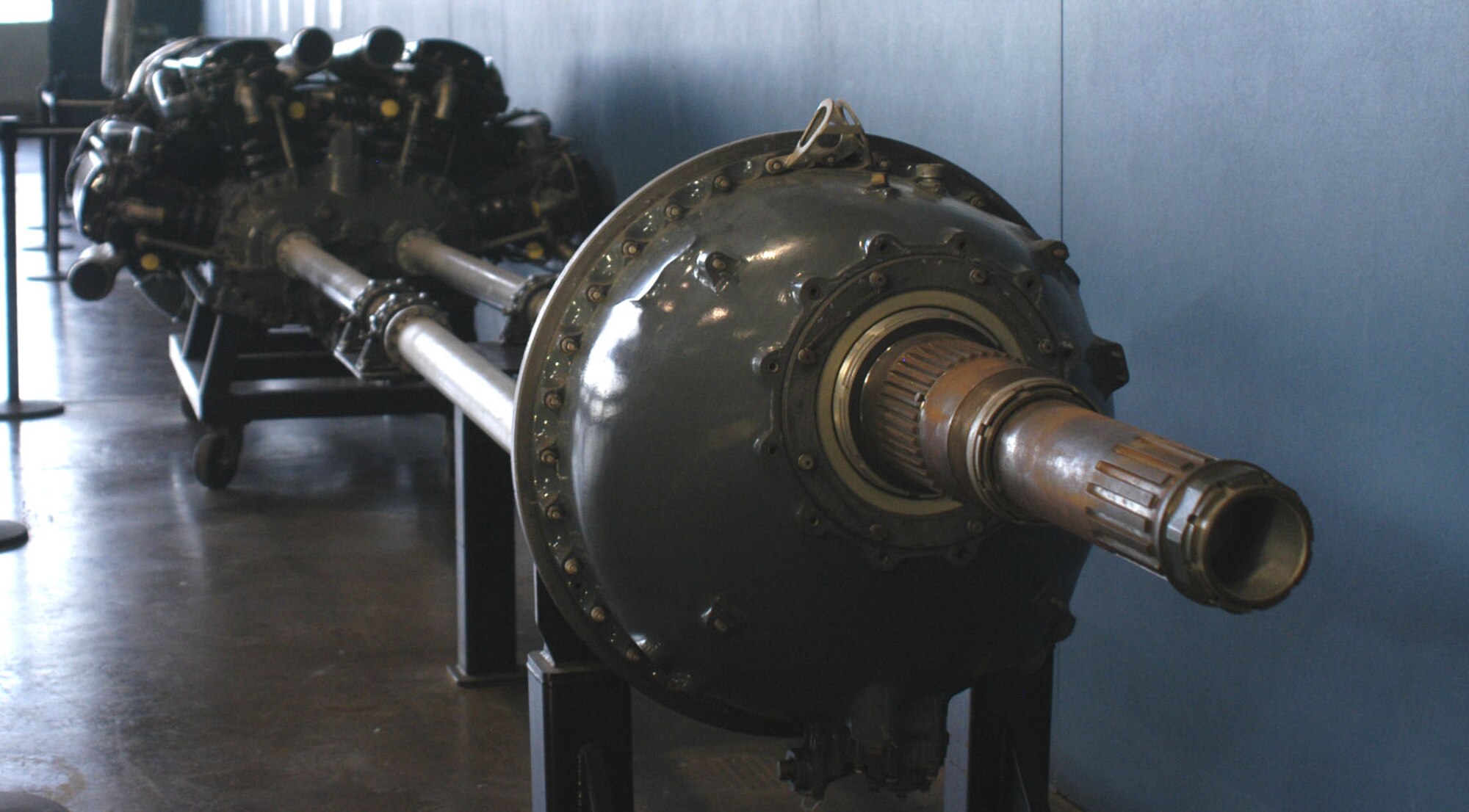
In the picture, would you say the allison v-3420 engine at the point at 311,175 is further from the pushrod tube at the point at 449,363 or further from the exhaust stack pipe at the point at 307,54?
the pushrod tube at the point at 449,363

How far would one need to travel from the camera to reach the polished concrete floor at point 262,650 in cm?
218

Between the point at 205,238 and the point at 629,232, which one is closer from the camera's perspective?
the point at 629,232

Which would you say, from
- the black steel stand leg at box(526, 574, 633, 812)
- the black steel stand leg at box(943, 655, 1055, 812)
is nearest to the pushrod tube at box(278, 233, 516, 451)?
the black steel stand leg at box(526, 574, 633, 812)

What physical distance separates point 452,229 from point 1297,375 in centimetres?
260

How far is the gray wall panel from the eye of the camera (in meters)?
1.40

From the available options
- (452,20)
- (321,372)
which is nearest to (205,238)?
(321,372)

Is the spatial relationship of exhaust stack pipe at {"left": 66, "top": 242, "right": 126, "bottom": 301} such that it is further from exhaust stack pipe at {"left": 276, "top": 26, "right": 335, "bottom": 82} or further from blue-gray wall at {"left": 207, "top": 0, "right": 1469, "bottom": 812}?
blue-gray wall at {"left": 207, "top": 0, "right": 1469, "bottom": 812}

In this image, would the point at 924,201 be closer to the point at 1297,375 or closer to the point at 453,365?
the point at 1297,375

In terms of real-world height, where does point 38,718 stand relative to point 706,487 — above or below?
below

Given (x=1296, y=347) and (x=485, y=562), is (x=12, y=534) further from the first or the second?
(x=1296, y=347)

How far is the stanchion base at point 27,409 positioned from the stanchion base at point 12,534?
1.35m

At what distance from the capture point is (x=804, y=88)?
263 centimetres

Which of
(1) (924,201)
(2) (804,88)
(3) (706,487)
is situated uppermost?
(2) (804,88)

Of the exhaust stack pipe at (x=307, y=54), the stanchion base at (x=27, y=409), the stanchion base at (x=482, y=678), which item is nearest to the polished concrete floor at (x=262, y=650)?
the stanchion base at (x=482, y=678)
